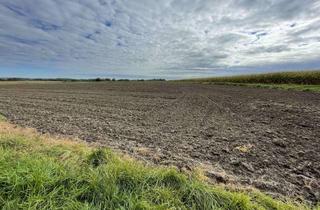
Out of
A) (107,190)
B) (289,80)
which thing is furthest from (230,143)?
(289,80)

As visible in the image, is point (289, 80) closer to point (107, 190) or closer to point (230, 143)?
point (230, 143)

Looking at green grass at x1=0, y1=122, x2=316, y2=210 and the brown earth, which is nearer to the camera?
green grass at x1=0, y1=122, x2=316, y2=210

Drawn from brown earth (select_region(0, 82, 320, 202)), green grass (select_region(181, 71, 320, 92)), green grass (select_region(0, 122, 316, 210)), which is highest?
green grass (select_region(0, 122, 316, 210))

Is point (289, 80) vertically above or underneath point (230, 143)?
underneath

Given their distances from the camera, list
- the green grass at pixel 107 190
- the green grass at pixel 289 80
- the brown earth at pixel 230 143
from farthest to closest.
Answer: the green grass at pixel 289 80, the brown earth at pixel 230 143, the green grass at pixel 107 190

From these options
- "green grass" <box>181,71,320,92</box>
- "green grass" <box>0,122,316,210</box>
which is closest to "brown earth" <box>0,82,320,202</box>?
"green grass" <box>0,122,316,210</box>

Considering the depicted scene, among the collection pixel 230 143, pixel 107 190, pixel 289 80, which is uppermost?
pixel 107 190

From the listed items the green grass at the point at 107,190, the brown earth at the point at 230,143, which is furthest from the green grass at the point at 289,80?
the green grass at the point at 107,190

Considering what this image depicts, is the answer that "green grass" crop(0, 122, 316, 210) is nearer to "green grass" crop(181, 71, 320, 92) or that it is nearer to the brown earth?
the brown earth

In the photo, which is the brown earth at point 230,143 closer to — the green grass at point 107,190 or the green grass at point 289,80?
the green grass at point 107,190

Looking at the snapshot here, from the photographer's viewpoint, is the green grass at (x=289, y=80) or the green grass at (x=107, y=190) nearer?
the green grass at (x=107, y=190)

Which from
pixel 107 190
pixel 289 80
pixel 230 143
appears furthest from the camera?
pixel 289 80

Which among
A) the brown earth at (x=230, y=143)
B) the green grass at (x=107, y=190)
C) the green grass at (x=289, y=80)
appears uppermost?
the green grass at (x=107, y=190)

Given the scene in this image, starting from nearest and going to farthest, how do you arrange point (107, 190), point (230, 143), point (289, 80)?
1. point (107, 190)
2. point (230, 143)
3. point (289, 80)
